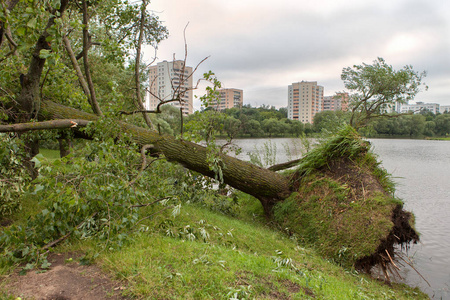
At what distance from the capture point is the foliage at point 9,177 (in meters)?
3.53

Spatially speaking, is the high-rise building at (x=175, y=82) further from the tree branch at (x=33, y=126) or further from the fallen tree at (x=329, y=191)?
the tree branch at (x=33, y=126)

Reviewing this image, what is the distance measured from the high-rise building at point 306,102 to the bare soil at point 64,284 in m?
43.1

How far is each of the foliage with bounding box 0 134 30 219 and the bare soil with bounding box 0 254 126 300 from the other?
4.57ft

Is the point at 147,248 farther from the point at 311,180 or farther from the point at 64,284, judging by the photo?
the point at 311,180

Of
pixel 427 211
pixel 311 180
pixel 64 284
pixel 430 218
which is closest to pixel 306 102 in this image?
pixel 427 211

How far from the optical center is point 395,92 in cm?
1372

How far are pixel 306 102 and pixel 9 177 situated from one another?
44.9 meters

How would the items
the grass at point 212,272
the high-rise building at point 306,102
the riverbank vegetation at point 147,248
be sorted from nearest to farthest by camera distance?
the grass at point 212,272
the riverbank vegetation at point 147,248
the high-rise building at point 306,102

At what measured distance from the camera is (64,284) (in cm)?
248

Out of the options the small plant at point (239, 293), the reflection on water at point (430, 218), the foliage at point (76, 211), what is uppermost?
the foliage at point (76, 211)

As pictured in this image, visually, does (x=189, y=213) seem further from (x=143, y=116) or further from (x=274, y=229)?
(x=143, y=116)

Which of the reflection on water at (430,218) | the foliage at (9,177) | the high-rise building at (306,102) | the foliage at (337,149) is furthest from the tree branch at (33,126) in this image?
the high-rise building at (306,102)

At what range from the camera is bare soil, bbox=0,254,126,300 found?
7.63ft

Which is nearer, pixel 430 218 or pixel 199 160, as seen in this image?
pixel 199 160
